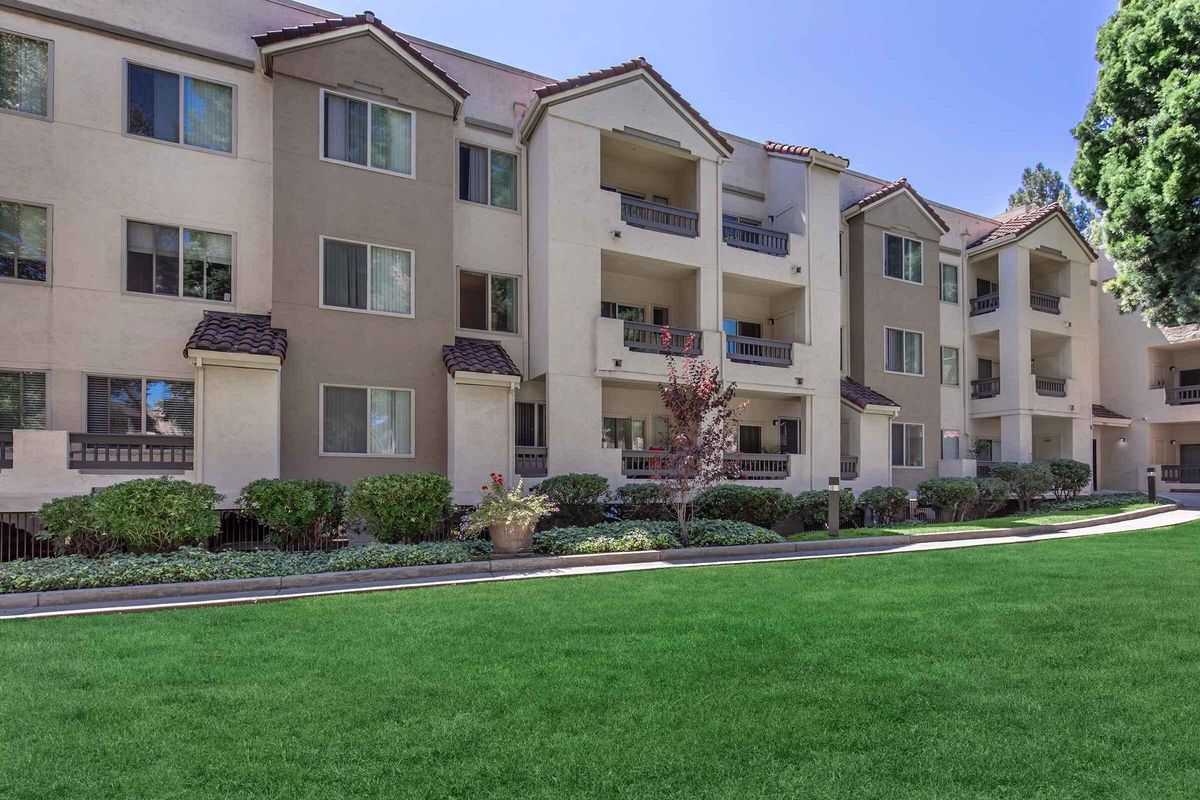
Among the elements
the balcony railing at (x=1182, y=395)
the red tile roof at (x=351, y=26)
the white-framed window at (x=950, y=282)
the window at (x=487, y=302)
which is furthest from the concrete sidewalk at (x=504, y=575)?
the balcony railing at (x=1182, y=395)

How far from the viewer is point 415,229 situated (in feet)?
57.0

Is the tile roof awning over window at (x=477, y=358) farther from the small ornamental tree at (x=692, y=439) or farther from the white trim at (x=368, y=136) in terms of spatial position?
the small ornamental tree at (x=692, y=439)

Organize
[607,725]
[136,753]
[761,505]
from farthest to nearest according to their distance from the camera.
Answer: [761,505] → [607,725] → [136,753]

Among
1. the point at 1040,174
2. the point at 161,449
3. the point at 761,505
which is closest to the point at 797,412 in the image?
the point at 761,505

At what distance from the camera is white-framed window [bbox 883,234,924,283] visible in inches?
1016

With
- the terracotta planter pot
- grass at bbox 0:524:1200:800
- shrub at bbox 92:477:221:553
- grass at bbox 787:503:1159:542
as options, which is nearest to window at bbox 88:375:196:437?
shrub at bbox 92:477:221:553

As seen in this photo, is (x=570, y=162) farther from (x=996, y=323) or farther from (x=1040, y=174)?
(x=1040, y=174)

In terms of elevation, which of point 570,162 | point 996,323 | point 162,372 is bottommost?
point 162,372

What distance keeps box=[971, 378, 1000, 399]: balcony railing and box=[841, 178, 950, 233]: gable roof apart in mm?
6142

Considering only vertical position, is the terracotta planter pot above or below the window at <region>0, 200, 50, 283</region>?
below

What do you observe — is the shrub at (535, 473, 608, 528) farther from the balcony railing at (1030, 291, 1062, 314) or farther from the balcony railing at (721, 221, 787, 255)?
the balcony railing at (1030, 291, 1062, 314)

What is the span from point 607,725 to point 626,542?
8.85 m

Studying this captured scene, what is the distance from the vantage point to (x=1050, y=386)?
28125 millimetres

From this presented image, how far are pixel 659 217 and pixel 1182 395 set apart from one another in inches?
1025
